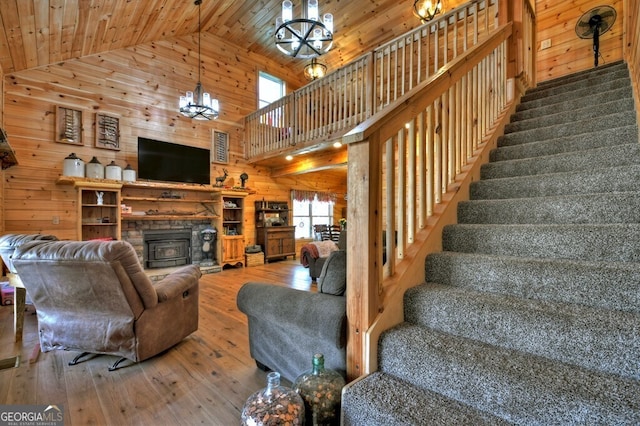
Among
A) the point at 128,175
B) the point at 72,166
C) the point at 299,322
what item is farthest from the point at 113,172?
the point at 299,322

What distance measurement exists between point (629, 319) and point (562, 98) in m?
2.96

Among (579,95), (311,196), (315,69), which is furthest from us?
(311,196)

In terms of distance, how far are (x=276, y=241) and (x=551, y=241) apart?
6404 millimetres

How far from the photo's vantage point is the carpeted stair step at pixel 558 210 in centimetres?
159

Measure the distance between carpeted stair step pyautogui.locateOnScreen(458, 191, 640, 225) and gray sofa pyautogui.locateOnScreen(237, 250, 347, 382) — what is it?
1057 mm

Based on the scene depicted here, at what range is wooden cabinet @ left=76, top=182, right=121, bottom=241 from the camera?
A: 4.83m

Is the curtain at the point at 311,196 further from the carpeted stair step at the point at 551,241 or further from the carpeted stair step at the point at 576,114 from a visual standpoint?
the carpeted stair step at the point at 551,241

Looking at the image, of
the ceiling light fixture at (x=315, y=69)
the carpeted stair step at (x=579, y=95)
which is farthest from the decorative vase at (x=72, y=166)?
the carpeted stair step at (x=579, y=95)

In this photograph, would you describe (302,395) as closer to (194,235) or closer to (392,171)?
(392,171)

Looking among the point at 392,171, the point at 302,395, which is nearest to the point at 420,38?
the point at 392,171

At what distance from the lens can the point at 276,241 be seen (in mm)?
7527

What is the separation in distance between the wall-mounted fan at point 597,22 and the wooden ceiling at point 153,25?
7.34ft

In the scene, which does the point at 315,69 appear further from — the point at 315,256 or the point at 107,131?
the point at 107,131

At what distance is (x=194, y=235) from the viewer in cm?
637
